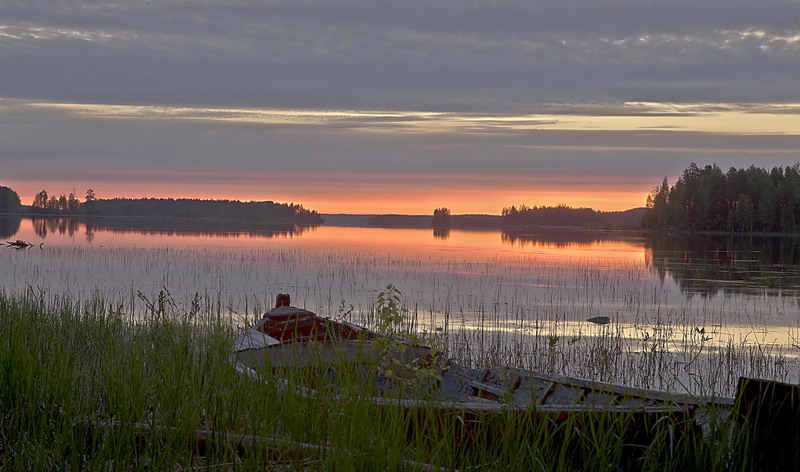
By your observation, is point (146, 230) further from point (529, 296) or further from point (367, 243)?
point (529, 296)

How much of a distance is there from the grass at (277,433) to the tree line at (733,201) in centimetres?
12256

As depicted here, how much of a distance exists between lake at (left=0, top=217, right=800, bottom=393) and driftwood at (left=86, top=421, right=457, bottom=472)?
3289 millimetres

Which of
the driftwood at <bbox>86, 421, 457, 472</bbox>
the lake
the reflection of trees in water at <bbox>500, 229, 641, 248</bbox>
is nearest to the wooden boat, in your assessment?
the lake

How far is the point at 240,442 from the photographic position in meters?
5.93

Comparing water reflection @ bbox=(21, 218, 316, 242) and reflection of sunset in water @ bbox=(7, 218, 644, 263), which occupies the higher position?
water reflection @ bbox=(21, 218, 316, 242)

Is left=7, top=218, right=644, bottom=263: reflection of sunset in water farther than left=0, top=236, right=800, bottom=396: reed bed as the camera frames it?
Yes

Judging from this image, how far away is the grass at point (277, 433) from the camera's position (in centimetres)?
545

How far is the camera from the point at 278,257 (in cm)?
4581

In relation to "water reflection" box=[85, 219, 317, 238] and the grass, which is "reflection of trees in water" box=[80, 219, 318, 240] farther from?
the grass

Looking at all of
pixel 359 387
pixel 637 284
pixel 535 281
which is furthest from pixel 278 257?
pixel 359 387

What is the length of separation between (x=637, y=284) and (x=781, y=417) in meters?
30.4

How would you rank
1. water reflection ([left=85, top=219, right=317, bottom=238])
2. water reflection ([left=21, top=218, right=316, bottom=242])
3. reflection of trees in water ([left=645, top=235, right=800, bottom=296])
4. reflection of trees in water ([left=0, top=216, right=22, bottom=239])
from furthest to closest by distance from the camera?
1. water reflection ([left=85, top=219, right=317, bottom=238])
2. water reflection ([left=21, top=218, right=316, bottom=242])
3. reflection of trees in water ([left=0, top=216, right=22, bottom=239])
4. reflection of trees in water ([left=645, top=235, right=800, bottom=296])

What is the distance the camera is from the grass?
5453mm

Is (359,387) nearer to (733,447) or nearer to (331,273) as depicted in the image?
(733,447)
